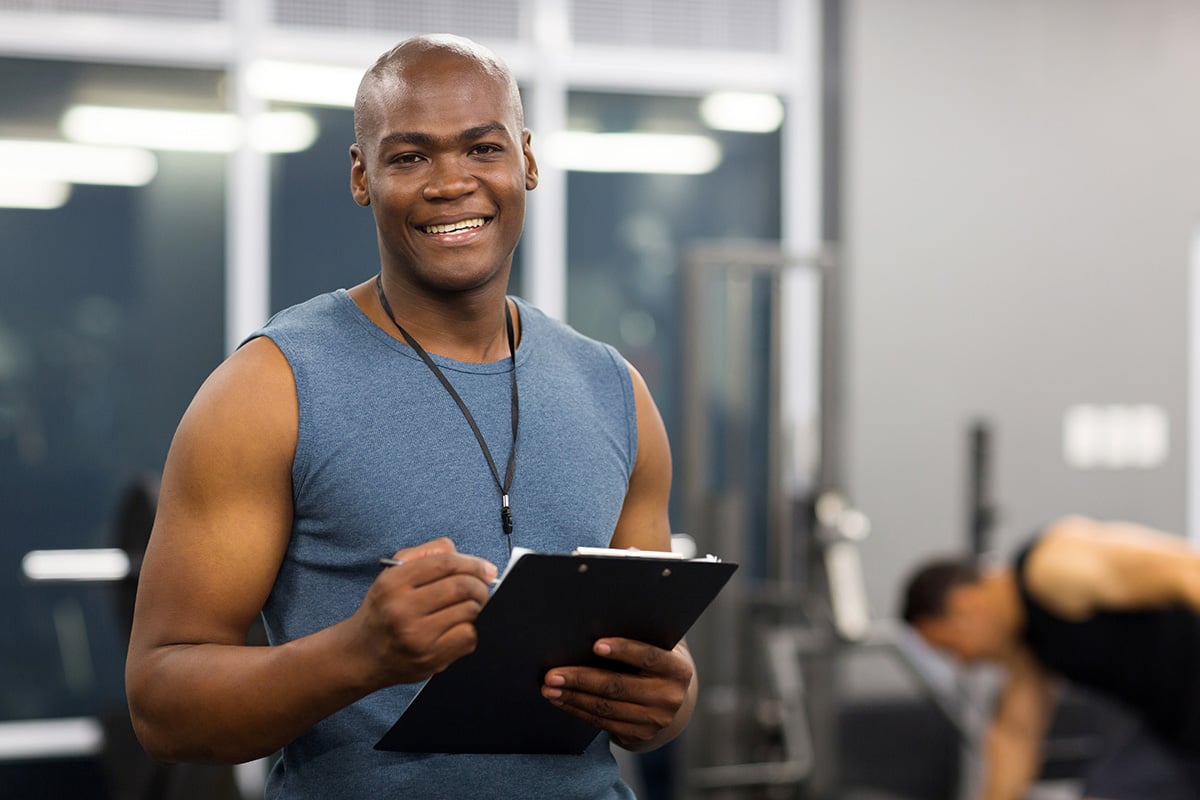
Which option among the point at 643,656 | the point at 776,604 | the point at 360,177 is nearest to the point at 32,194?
the point at 776,604

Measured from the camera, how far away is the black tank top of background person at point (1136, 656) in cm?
291

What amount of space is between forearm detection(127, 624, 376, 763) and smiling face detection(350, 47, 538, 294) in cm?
36

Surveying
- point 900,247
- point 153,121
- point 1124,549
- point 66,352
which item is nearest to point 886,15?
point 900,247

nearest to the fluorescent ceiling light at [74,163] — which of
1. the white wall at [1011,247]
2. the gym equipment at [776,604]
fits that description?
the gym equipment at [776,604]

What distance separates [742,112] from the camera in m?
4.62

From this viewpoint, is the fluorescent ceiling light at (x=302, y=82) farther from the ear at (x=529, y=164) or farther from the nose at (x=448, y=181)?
the nose at (x=448, y=181)

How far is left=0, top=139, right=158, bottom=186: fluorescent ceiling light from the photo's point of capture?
4.02 meters

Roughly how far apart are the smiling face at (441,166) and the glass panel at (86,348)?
3217 millimetres

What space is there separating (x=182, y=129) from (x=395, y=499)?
11.4ft

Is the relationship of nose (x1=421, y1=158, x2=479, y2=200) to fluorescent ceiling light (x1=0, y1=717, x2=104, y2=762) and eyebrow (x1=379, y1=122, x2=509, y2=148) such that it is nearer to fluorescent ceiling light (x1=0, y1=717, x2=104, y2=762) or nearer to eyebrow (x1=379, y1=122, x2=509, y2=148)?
eyebrow (x1=379, y1=122, x2=509, y2=148)

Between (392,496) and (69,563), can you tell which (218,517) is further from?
(69,563)

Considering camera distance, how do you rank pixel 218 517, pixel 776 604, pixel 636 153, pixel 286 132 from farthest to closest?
pixel 636 153 → pixel 286 132 → pixel 776 604 → pixel 218 517

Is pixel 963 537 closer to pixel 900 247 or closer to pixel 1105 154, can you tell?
pixel 900 247

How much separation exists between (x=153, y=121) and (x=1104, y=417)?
11.6 ft
